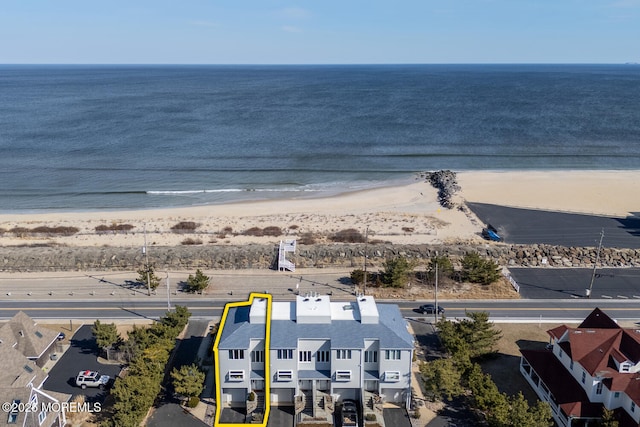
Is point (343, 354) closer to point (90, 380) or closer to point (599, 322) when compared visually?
point (90, 380)

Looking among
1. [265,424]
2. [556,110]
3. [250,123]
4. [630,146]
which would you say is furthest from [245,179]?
[556,110]

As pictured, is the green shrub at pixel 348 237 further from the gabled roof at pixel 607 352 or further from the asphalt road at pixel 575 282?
the gabled roof at pixel 607 352

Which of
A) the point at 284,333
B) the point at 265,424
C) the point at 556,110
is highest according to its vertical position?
the point at 556,110

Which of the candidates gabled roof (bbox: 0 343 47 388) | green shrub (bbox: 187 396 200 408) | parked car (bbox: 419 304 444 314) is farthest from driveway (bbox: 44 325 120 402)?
parked car (bbox: 419 304 444 314)

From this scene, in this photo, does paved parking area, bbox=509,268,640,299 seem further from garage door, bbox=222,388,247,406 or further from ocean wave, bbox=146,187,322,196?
ocean wave, bbox=146,187,322,196

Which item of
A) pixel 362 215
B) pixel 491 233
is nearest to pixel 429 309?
pixel 491 233

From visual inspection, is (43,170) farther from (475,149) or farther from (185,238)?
(475,149)
